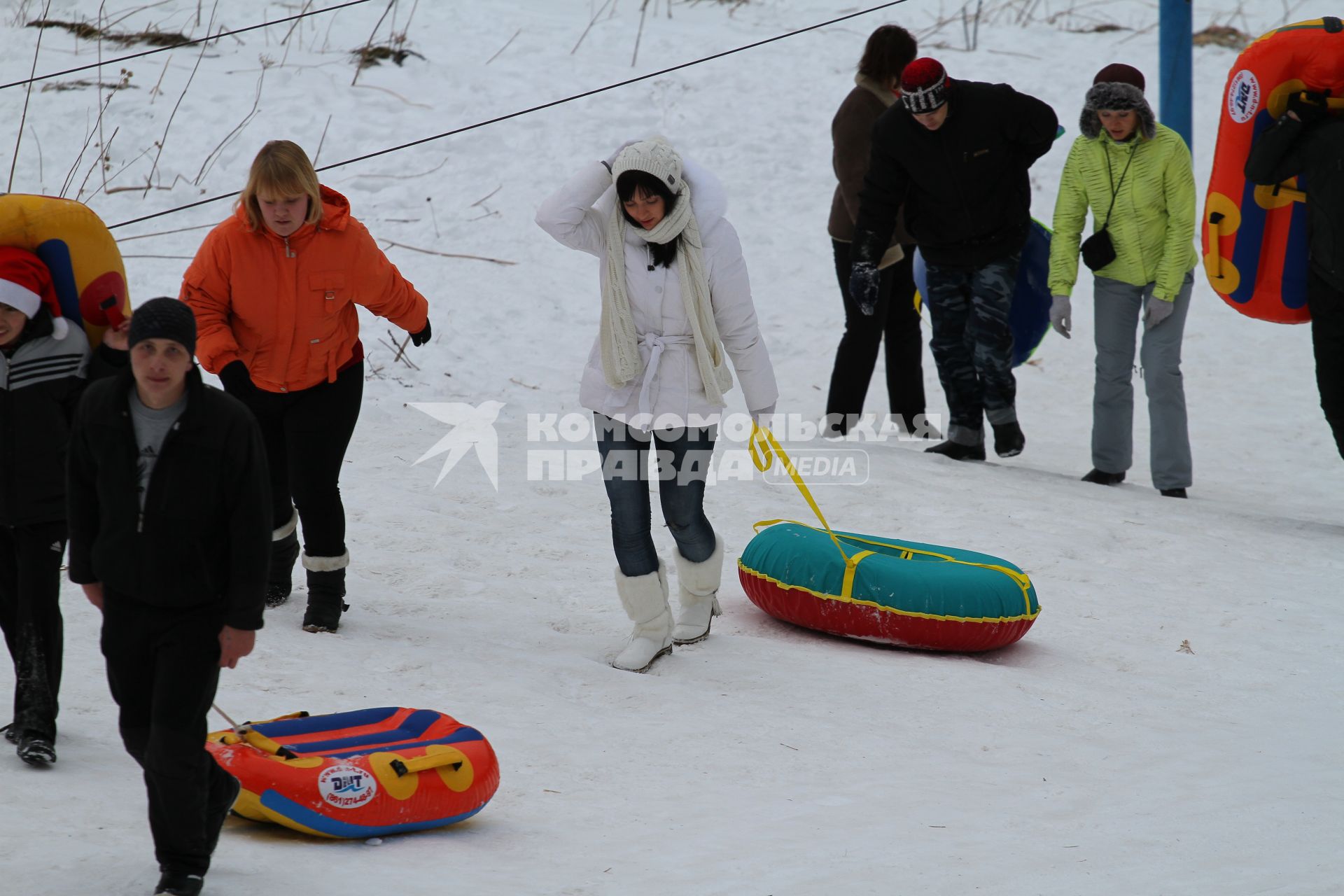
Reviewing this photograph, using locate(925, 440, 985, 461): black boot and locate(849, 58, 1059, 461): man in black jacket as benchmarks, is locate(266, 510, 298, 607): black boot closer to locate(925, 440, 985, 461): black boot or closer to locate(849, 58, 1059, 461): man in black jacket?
locate(849, 58, 1059, 461): man in black jacket

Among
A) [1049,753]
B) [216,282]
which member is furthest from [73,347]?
[1049,753]

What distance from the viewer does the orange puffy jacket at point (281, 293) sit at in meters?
4.60

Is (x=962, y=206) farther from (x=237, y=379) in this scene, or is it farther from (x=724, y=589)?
(x=237, y=379)

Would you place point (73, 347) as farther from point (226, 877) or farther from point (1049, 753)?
point (1049, 753)

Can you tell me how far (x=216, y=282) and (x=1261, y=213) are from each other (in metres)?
5.18

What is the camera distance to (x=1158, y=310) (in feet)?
23.2

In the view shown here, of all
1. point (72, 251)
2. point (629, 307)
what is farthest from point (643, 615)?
point (72, 251)

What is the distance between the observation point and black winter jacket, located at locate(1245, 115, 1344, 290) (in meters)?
6.48

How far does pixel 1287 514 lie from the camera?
754cm

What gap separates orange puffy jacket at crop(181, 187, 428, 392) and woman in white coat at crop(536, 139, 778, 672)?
A: 703 mm

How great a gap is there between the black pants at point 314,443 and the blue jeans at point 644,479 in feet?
2.91

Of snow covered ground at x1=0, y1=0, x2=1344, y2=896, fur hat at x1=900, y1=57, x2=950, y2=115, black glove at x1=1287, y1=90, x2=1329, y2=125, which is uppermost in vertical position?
fur hat at x1=900, y1=57, x2=950, y2=115

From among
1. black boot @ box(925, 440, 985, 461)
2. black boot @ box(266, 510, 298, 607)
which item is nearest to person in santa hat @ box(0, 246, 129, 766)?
black boot @ box(266, 510, 298, 607)

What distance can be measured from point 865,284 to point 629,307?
2808 mm
